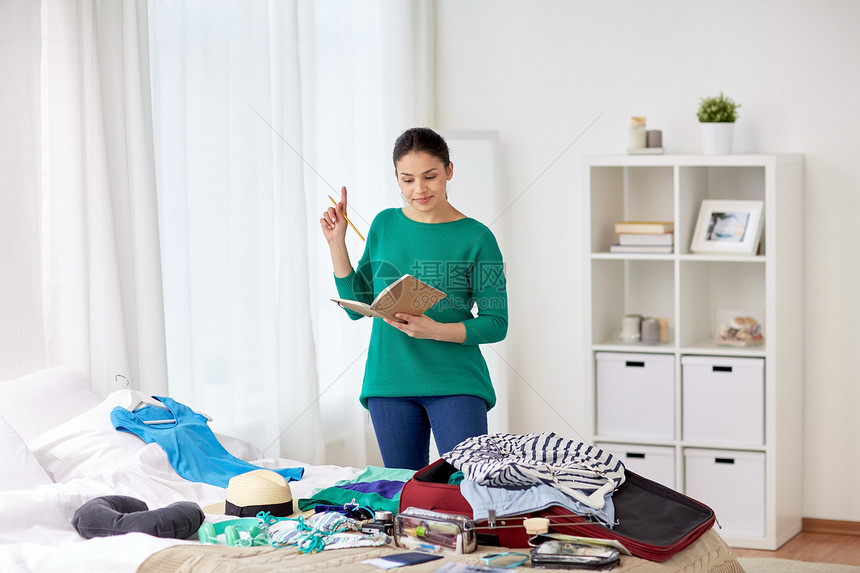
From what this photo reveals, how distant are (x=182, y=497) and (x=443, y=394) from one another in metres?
0.68

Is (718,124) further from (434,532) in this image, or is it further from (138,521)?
(138,521)

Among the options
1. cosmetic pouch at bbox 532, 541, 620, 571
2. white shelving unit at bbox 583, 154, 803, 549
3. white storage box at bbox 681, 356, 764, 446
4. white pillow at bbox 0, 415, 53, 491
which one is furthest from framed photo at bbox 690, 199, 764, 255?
white pillow at bbox 0, 415, 53, 491

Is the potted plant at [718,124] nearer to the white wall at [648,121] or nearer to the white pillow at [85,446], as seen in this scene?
the white wall at [648,121]

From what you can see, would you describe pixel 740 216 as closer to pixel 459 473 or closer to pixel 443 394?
pixel 443 394

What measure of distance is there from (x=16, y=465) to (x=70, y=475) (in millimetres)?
153

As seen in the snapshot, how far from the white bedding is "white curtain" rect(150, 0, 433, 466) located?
55cm

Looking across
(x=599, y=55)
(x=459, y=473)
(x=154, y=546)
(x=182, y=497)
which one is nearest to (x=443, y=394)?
(x=459, y=473)

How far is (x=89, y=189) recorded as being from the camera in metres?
2.71

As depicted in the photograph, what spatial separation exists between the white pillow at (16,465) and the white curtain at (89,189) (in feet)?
1.47

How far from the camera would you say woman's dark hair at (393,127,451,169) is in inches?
93.5

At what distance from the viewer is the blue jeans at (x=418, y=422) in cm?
238

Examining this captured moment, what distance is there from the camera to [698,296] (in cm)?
382

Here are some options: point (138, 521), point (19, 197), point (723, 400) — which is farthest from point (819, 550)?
point (19, 197)

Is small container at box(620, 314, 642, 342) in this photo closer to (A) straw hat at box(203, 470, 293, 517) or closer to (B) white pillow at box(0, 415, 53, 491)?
(A) straw hat at box(203, 470, 293, 517)
